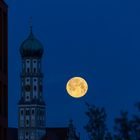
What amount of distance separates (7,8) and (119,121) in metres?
9.50
